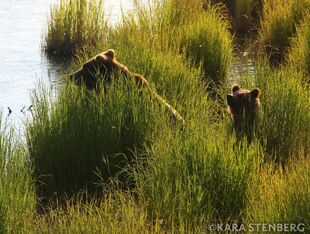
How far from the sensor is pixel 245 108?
855 cm

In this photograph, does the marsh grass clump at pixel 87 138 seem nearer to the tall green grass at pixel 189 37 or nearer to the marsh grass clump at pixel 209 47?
the tall green grass at pixel 189 37

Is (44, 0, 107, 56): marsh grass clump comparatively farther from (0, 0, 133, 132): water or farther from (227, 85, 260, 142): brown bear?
(227, 85, 260, 142): brown bear

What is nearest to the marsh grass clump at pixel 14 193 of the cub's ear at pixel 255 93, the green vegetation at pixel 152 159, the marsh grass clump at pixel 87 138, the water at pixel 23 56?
the green vegetation at pixel 152 159

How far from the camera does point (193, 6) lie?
1466 cm

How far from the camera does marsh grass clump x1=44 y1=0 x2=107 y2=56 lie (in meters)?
15.5

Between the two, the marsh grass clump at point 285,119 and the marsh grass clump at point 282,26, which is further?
the marsh grass clump at point 282,26

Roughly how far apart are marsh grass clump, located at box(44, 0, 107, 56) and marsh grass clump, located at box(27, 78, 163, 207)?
6942mm

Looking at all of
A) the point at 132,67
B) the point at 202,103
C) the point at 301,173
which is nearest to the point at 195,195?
the point at 301,173

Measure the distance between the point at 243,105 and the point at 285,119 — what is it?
57cm

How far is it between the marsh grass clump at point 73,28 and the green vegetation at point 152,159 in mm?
3432

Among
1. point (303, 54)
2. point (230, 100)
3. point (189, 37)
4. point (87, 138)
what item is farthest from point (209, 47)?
point (87, 138)

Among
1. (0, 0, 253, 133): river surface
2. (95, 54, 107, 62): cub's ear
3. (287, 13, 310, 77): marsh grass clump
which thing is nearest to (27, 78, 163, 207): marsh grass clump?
(95, 54, 107, 62): cub's ear

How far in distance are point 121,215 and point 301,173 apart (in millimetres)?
1371

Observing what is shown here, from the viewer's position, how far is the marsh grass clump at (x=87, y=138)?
8008 mm
